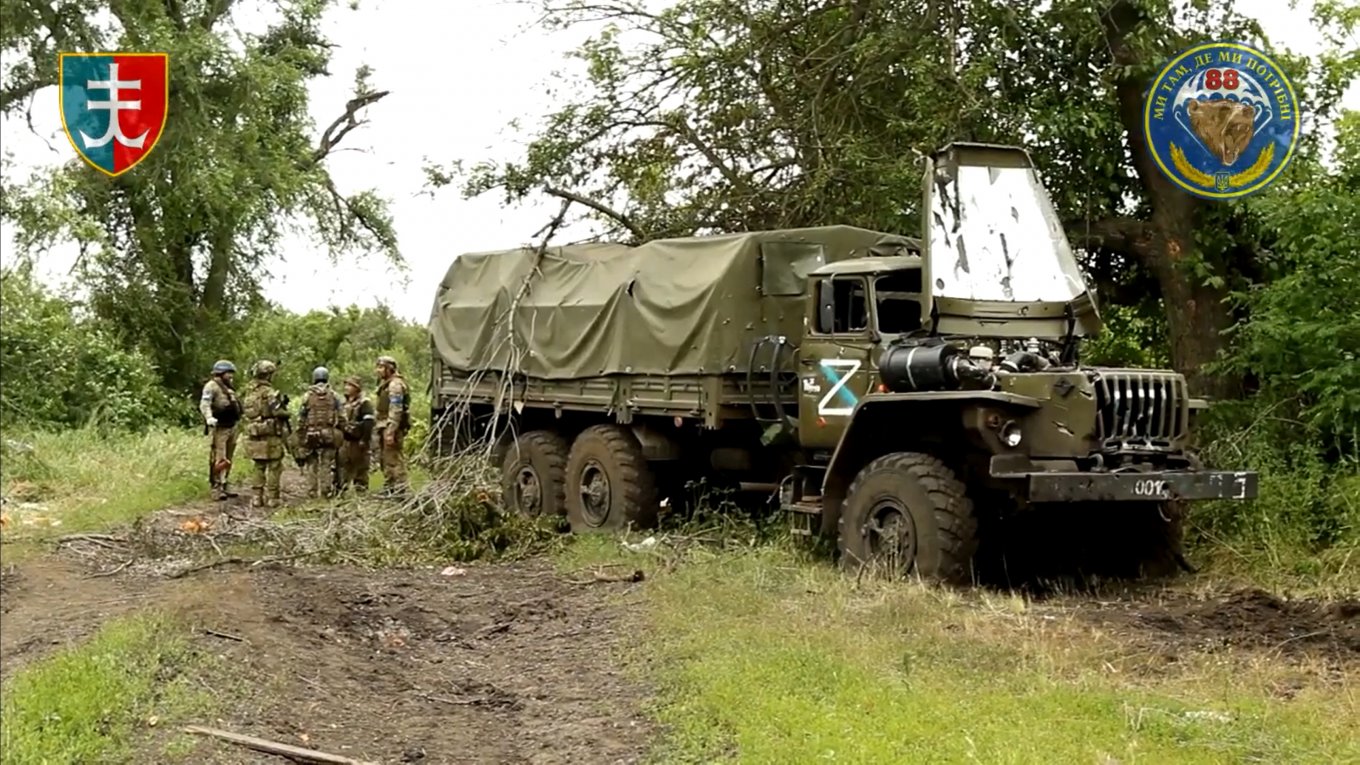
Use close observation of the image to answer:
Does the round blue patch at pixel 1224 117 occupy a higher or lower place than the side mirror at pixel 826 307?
higher

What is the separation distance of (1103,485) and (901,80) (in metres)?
6.09

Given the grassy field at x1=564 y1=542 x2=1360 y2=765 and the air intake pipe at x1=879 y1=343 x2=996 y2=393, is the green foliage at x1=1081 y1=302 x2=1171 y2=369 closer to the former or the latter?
the air intake pipe at x1=879 y1=343 x2=996 y2=393

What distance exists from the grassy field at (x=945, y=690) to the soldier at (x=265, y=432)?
6.99 metres

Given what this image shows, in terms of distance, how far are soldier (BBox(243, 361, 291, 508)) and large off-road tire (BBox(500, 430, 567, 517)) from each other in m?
2.28

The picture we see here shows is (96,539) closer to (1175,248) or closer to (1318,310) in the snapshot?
(1175,248)

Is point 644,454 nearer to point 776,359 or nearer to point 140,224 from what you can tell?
point 776,359

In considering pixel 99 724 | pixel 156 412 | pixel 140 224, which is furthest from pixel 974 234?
pixel 156 412

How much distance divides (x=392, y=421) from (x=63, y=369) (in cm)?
334

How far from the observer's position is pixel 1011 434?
31.1 ft

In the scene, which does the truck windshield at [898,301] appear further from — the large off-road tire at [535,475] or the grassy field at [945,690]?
the large off-road tire at [535,475]

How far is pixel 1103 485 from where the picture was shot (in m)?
9.28

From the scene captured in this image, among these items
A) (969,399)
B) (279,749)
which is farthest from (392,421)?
(279,749)

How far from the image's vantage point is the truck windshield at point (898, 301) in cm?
1086

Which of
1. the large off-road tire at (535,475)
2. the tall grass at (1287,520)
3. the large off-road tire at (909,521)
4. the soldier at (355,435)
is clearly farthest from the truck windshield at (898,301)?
the soldier at (355,435)
